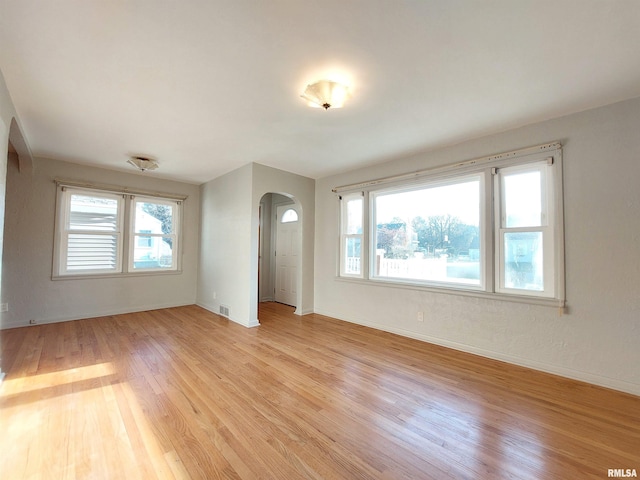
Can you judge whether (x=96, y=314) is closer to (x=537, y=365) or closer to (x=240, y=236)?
(x=240, y=236)

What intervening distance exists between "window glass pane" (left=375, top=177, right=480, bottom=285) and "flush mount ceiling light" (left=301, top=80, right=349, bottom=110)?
207cm

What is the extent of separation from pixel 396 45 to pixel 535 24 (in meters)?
0.81

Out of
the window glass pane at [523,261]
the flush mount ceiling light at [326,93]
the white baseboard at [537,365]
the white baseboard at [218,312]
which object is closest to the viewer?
the flush mount ceiling light at [326,93]

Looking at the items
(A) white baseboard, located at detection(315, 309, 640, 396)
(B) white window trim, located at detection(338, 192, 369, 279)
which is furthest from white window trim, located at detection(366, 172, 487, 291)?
(A) white baseboard, located at detection(315, 309, 640, 396)

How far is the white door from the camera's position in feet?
19.0

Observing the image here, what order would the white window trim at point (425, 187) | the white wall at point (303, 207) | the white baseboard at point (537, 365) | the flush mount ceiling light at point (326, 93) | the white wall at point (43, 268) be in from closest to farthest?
the flush mount ceiling light at point (326, 93), the white baseboard at point (537, 365), the white window trim at point (425, 187), the white wall at point (43, 268), the white wall at point (303, 207)

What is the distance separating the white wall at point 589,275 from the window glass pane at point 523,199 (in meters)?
0.25

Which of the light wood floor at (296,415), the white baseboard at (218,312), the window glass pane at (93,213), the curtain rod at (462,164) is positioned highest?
the curtain rod at (462,164)

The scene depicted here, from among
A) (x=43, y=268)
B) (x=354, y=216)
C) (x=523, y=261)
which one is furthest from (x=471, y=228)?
(x=43, y=268)

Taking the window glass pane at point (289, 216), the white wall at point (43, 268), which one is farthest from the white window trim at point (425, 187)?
the white wall at point (43, 268)

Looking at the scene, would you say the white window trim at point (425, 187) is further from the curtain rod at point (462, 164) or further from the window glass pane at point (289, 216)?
the window glass pane at point (289, 216)

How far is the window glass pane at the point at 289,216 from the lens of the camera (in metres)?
5.84

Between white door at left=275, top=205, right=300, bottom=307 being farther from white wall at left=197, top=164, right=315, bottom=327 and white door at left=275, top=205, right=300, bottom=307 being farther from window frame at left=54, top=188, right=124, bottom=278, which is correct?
window frame at left=54, top=188, right=124, bottom=278

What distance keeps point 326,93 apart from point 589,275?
9.73ft
